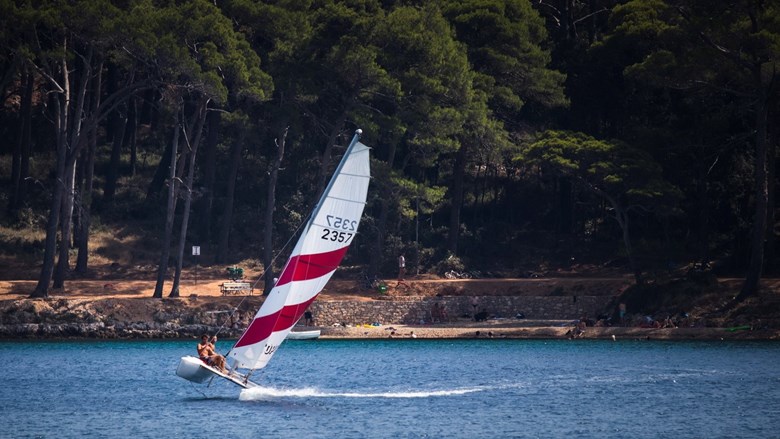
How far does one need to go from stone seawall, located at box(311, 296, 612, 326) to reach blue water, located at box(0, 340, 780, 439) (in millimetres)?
6062

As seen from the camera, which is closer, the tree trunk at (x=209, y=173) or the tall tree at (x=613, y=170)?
the tall tree at (x=613, y=170)

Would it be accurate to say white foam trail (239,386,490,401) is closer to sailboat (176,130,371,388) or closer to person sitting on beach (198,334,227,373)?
person sitting on beach (198,334,227,373)

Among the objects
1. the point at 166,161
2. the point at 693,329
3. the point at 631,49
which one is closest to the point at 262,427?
the point at 693,329

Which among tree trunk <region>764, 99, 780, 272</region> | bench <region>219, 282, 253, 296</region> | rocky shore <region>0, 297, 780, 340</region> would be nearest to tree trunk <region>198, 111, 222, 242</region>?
bench <region>219, 282, 253, 296</region>

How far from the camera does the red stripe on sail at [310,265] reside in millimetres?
28312

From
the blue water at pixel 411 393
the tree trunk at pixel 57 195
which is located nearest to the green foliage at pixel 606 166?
the blue water at pixel 411 393

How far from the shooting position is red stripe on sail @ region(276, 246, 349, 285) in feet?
92.9

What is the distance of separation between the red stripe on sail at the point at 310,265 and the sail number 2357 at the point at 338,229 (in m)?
0.35

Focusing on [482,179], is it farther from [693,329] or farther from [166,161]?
[693,329]

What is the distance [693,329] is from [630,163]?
29.8 ft

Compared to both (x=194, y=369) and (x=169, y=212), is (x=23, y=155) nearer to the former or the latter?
(x=169, y=212)

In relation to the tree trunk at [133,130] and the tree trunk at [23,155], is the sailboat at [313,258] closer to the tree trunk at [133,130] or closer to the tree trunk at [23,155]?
the tree trunk at [23,155]

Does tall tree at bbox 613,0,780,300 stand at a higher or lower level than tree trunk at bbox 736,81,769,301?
higher

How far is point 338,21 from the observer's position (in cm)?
5466
